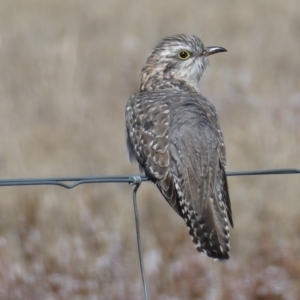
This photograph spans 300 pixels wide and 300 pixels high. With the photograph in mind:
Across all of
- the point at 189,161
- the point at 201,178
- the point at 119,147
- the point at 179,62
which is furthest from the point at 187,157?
the point at 119,147

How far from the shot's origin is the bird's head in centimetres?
620

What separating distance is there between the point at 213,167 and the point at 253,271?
3028 mm

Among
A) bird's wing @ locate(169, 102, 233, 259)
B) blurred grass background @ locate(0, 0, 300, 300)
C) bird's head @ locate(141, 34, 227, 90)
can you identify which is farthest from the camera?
blurred grass background @ locate(0, 0, 300, 300)

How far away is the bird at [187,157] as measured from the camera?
4.52 meters

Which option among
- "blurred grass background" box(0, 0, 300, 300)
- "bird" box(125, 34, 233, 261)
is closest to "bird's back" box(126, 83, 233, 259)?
"bird" box(125, 34, 233, 261)

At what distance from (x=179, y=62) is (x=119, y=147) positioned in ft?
11.6

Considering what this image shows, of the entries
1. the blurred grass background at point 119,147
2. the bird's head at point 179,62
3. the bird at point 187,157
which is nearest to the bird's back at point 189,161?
the bird at point 187,157

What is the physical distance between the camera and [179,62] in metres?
6.24

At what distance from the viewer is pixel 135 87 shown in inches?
449

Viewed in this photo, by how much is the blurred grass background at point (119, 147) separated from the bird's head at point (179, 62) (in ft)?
6.36

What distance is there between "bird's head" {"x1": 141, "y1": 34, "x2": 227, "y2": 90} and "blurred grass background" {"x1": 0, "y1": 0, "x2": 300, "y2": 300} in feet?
6.36

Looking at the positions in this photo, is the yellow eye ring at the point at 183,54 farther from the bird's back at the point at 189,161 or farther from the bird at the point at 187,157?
the bird's back at the point at 189,161

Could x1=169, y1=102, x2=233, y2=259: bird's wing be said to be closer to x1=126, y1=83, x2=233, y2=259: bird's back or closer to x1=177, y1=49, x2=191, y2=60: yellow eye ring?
x1=126, y1=83, x2=233, y2=259: bird's back

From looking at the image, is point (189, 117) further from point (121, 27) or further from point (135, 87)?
point (121, 27)
